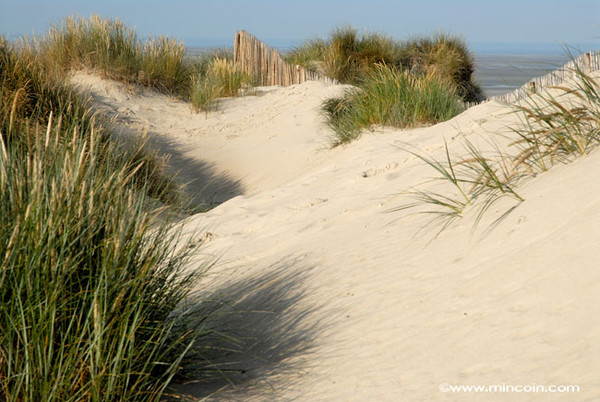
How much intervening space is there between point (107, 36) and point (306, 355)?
1107 centimetres

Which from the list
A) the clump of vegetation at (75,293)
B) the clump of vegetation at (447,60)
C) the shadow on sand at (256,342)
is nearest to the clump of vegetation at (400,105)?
the shadow on sand at (256,342)

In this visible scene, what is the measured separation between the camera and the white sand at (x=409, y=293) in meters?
2.68

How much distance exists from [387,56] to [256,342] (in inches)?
491

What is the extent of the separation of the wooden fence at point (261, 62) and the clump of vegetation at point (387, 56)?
23.7 inches

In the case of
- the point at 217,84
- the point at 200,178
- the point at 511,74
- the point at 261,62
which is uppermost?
the point at 261,62

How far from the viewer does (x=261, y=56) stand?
15469 millimetres

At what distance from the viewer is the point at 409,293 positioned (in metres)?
3.48

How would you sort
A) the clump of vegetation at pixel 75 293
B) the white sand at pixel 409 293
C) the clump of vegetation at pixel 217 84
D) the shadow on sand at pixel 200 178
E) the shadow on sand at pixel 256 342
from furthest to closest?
the clump of vegetation at pixel 217 84 → the shadow on sand at pixel 200 178 → the shadow on sand at pixel 256 342 → the white sand at pixel 409 293 → the clump of vegetation at pixel 75 293

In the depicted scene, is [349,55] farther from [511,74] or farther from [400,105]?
[511,74]

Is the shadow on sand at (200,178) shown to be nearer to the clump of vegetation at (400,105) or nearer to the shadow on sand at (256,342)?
the clump of vegetation at (400,105)

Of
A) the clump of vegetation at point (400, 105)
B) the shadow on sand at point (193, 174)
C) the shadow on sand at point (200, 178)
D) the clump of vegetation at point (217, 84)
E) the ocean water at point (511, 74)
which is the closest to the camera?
the ocean water at point (511, 74)

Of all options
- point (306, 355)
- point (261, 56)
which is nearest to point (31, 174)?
point (306, 355)

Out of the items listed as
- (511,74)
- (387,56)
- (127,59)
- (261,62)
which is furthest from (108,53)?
(511,74)

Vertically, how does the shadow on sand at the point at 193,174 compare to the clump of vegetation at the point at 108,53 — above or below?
below
